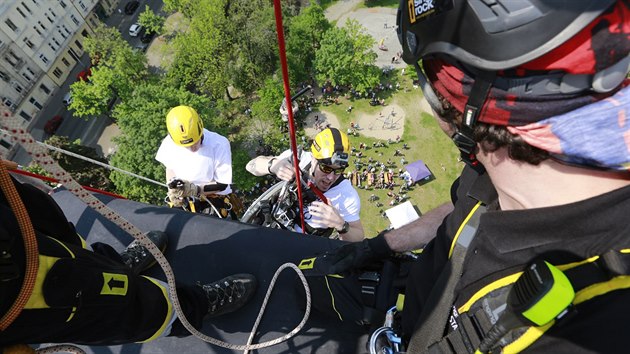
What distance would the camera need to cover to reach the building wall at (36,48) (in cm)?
2105

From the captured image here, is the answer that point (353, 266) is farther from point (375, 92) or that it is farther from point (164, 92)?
point (375, 92)

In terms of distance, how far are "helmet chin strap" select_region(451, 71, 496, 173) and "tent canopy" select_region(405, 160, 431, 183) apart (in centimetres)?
1915

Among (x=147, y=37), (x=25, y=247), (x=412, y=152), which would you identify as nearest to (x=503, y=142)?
(x=25, y=247)

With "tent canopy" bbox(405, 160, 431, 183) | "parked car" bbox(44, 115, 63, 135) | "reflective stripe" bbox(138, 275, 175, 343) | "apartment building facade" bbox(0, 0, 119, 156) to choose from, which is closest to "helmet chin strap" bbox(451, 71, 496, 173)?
"reflective stripe" bbox(138, 275, 175, 343)

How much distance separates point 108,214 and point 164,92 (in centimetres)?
1767

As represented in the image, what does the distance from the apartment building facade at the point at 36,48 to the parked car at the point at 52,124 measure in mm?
980

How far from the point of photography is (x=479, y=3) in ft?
4.21

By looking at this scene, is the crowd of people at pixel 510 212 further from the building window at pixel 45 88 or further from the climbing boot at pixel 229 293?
the building window at pixel 45 88

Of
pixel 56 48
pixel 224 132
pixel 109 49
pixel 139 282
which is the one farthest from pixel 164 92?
pixel 139 282

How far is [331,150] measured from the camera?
18.1 ft

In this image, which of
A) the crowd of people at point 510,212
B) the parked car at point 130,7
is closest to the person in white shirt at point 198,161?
the crowd of people at point 510,212

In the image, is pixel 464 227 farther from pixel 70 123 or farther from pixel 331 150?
pixel 70 123

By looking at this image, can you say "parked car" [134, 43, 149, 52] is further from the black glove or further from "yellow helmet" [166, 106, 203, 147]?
the black glove

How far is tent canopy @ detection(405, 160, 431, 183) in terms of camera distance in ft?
66.1
